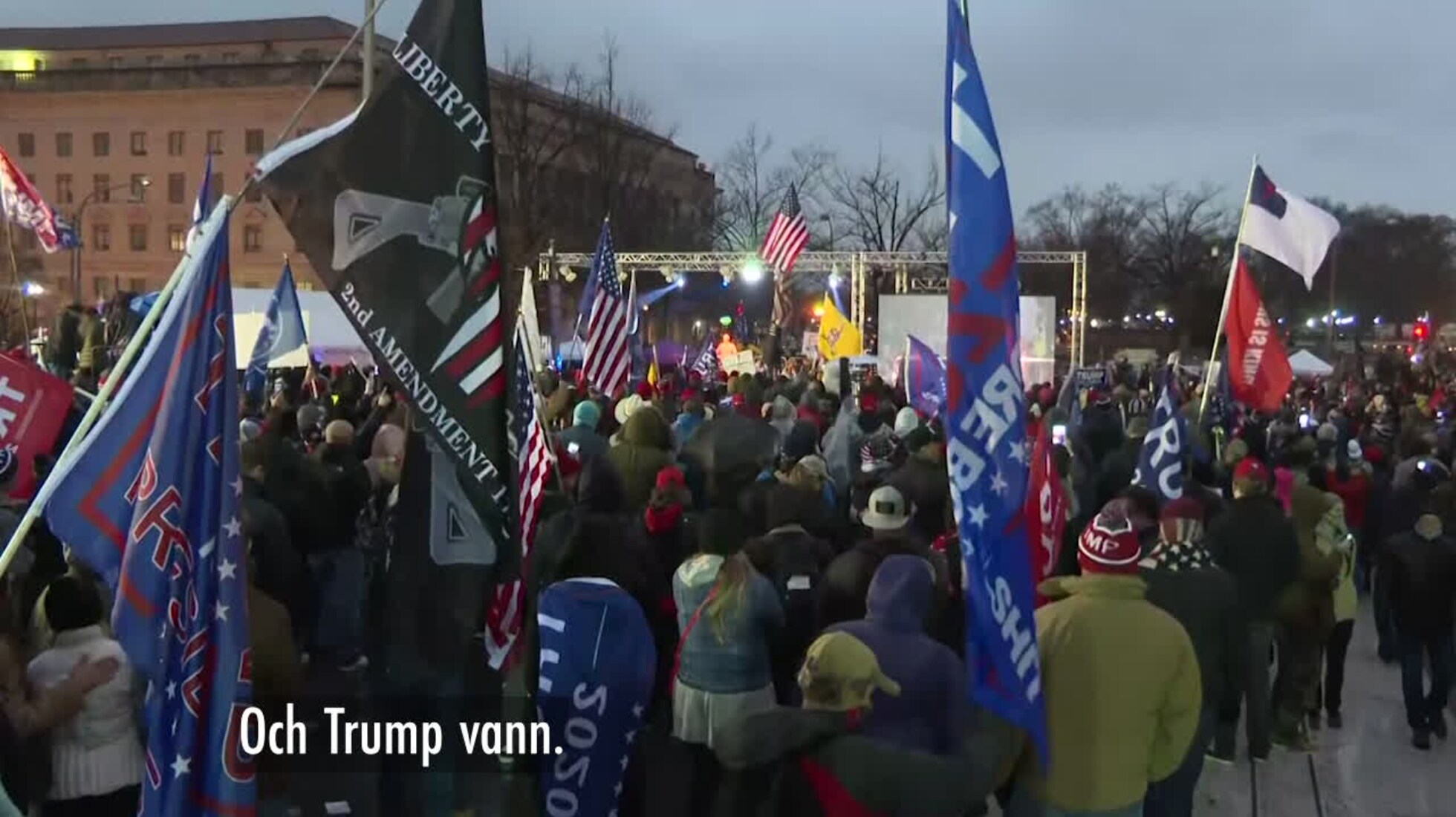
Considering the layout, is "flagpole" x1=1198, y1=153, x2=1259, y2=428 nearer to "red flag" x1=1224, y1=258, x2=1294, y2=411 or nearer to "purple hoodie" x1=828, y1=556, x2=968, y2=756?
"red flag" x1=1224, y1=258, x2=1294, y2=411

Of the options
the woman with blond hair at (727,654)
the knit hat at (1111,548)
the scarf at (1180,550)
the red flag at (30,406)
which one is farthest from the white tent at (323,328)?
the knit hat at (1111,548)

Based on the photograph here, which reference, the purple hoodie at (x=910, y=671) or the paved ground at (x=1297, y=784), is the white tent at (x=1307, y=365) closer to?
the paved ground at (x=1297, y=784)

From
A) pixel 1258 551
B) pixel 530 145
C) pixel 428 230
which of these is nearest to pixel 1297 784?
pixel 1258 551

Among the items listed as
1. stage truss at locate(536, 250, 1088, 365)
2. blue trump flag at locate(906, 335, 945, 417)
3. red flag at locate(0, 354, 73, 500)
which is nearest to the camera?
red flag at locate(0, 354, 73, 500)

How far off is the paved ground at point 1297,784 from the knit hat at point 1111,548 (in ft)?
9.19

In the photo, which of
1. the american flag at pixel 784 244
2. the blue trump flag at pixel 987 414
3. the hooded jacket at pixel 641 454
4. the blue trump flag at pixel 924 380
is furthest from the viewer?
the american flag at pixel 784 244

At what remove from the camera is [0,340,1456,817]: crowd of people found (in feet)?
13.1

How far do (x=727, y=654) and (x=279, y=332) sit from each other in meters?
8.54

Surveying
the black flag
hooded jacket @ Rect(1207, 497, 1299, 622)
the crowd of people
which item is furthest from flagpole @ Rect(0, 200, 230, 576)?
hooded jacket @ Rect(1207, 497, 1299, 622)

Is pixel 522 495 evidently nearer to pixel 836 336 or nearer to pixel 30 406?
pixel 30 406

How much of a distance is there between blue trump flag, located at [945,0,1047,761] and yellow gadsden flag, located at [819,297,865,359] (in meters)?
15.4

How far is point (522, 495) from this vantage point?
707 cm

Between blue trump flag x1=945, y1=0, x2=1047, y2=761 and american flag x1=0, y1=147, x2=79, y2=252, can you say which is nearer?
blue trump flag x1=945, y1=0, x2=1047, y2=761

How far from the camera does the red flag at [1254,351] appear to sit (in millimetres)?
11766
